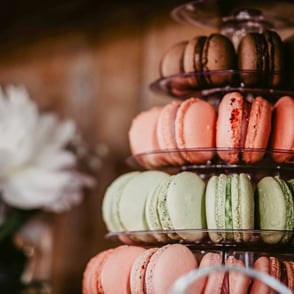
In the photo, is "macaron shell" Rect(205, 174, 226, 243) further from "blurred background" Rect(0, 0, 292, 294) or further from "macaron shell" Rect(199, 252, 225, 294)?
"blurred background" Rect(0, 0, 292, 294)

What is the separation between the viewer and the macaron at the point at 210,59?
74 centimetres

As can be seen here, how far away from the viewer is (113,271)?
0.70m

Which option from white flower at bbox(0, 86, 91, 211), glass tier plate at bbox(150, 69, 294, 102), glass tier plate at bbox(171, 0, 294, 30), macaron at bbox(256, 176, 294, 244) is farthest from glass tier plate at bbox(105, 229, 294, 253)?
white flower at bbox(0, 86, 91, 211)

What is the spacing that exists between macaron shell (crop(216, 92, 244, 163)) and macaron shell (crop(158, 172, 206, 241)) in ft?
0.13

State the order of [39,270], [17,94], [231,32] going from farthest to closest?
1. [39,270]
2. [17,94]
3. [231,32]

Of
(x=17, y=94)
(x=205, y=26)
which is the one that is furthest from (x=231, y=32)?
(x=17, y=94)

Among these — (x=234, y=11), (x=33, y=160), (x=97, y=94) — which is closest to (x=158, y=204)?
(x=234, y=11)

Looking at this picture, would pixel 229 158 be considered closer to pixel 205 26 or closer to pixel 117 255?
pixel 117 255

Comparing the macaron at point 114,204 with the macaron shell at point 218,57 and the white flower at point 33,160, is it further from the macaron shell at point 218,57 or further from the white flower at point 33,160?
the white flower at point 33,160

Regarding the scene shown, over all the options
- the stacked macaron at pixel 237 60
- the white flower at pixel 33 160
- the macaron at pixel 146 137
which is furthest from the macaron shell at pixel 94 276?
the white flower at pixel 33 160

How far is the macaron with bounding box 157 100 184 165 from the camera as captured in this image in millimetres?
731

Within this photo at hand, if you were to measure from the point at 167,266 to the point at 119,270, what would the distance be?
58 mm

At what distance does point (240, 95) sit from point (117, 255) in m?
0.19

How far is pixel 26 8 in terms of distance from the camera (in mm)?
1341
